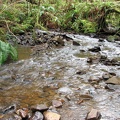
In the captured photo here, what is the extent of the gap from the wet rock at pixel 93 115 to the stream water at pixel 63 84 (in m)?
0.07

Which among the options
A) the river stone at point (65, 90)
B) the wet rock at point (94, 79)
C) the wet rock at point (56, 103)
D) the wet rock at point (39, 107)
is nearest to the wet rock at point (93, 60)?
the wet rock at point (94, 79)

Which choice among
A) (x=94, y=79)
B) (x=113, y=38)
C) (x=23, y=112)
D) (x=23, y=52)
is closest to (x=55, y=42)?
(x=23, y=52)

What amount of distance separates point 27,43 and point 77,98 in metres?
3.69

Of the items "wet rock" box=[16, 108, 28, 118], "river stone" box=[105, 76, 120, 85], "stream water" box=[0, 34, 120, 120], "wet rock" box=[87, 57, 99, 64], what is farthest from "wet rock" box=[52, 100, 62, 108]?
"wet rock" box=[87, 57, 99, 64]

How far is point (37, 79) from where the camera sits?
12.0 feet

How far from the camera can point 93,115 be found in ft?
7.89

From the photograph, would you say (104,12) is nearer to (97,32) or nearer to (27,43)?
(97,32)

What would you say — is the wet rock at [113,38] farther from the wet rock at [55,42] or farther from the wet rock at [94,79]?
the wet rock at [94,79]

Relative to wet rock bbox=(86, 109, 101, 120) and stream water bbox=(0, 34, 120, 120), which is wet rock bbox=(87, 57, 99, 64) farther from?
wet rock bbox=(86, 109, 101, 120)

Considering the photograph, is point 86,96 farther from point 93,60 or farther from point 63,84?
point 93,60

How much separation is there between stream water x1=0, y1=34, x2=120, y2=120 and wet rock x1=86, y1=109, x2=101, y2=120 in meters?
0.07

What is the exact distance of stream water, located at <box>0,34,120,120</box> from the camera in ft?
8.96

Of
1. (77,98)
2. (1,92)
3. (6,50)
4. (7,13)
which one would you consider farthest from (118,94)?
(7,13)

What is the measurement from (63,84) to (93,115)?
112cm
